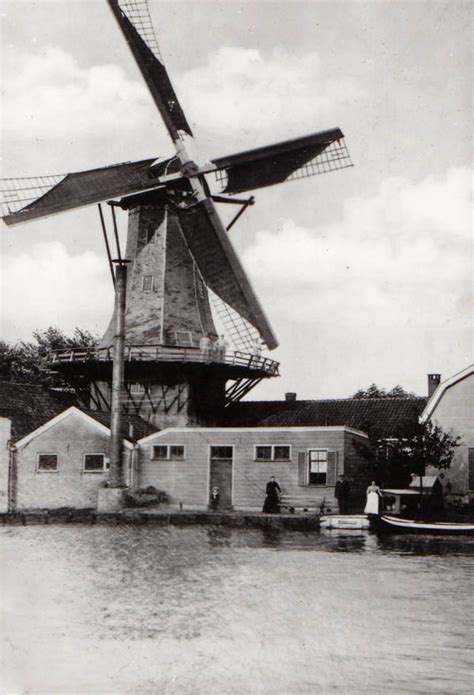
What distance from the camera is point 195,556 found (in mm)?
15023

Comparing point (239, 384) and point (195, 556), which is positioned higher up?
point (239, 384)

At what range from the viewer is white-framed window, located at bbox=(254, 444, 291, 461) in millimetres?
25438

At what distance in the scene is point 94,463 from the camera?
2700cm

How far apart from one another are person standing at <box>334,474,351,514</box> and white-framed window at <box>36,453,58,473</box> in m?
8.60

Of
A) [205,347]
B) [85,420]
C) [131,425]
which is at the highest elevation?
[205,347]

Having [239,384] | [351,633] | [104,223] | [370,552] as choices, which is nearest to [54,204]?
[104,223]

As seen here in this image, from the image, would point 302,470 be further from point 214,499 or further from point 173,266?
point 173,266

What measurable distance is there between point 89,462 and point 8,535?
7.87m

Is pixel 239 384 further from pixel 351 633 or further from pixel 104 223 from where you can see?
pixel 351 633

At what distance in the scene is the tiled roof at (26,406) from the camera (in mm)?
28578

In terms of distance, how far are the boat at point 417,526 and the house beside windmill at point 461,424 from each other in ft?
21.0

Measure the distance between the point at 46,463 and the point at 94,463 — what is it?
149 cm

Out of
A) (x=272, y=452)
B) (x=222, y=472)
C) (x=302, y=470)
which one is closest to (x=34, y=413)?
(x=222, y=472)

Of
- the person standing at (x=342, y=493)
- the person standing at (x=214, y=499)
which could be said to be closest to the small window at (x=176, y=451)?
the person standing at (x=214, y=499)
